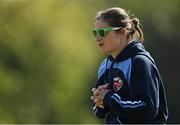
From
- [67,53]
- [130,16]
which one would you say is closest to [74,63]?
[67,53]

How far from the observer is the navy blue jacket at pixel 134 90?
548 centimetres

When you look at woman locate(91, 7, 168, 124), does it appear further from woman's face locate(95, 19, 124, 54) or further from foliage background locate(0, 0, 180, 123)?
foliage background locate(0, 0, 180, 123)

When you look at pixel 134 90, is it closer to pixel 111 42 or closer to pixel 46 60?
pixel 111 42

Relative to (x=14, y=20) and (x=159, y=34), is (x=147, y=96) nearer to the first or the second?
(x=14, y=20)

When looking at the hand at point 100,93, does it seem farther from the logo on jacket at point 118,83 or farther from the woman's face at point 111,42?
the woman's face at point 111,42

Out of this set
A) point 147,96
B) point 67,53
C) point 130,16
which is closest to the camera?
point 147,96

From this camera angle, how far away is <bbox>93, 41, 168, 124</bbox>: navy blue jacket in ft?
18.0

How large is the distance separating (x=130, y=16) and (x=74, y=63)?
1679 centimetres

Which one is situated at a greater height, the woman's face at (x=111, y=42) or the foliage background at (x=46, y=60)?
the woman's face at (x=111, y=42)

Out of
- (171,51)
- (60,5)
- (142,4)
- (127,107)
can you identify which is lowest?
(171,51)

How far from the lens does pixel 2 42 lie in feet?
66.6

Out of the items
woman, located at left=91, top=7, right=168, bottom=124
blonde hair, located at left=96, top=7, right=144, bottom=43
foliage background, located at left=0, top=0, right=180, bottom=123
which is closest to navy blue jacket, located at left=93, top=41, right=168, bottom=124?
woman, located at left=91, top=7, right=168, bottom=124

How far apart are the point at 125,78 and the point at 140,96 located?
0.18 metres

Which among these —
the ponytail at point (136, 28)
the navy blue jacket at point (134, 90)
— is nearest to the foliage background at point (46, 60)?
the ponytail at point (136, 28)
